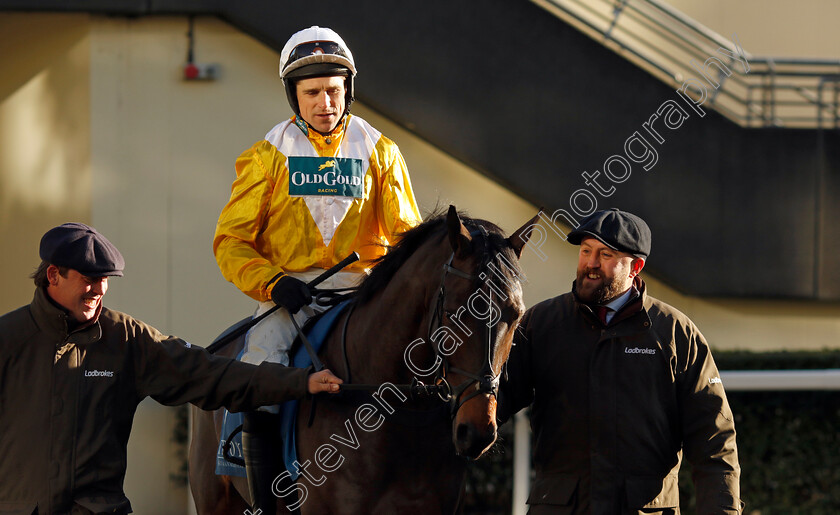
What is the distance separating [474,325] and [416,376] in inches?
14.0

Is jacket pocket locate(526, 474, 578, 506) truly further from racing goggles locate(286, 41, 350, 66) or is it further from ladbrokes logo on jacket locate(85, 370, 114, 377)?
racing goggles locate(286, 41, 350, 66)

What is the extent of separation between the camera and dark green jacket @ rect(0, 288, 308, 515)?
2736 mm

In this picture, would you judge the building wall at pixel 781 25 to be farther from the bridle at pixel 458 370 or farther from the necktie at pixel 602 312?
the bridle at pixel 458 370

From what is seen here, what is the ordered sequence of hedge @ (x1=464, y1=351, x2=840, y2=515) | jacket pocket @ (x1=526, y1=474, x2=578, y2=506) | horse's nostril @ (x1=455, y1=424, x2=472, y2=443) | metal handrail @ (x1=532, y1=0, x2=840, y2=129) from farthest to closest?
metal handrail @ (x1=532, y1=0, x2=840, y2=129)
hedge @ (x1=464, y1=351, x2=840, y2=515)
jacket pocket @ (x1=526, y1=474, x2=578, y2=506)
horse's nostril @ (x1=455, y1=424, x2=472, y2=443)

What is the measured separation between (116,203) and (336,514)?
4.08m

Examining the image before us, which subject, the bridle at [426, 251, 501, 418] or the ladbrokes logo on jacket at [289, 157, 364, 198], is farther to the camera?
the ladbrokes logo on jacket at [289, 157, 364, 198]

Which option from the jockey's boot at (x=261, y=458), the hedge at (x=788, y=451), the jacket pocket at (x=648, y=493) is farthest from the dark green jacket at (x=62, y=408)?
the hedge at (x=788, y=451)

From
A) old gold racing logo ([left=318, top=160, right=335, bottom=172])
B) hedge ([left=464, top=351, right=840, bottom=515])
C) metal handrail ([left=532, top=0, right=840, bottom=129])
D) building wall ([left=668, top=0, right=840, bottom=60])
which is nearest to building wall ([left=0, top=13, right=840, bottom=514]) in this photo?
hedge ([left=464, top=351, right=840, bottom=515])

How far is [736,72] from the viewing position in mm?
6605

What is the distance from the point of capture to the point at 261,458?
322 cm

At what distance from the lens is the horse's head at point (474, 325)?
8.73 ft

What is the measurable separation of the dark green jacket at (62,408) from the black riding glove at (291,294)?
534 mm

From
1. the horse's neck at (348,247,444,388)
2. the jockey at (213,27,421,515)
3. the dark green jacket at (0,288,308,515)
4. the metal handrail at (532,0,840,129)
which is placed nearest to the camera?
the dark green jacket at (0,288,308,515)

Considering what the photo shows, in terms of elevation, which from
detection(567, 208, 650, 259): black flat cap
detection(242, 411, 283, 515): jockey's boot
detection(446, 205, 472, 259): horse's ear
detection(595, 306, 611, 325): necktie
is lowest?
detection(242, 411, 283, 515): jockey's boot
